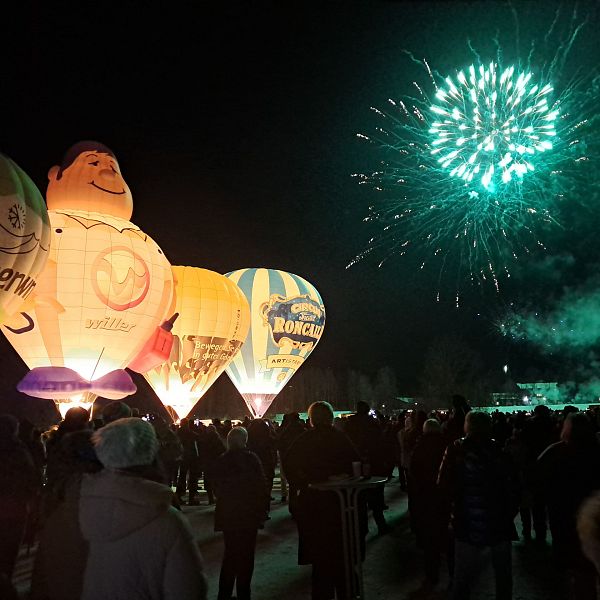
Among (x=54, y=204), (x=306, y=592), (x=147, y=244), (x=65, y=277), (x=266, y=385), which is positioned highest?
(x=54, y=204)

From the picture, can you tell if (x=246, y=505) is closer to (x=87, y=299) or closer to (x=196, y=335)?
(x=87, y=299)

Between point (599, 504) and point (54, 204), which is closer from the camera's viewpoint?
point (599, 504)

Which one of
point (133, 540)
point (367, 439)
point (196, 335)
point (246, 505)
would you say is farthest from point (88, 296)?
point (133, 540)

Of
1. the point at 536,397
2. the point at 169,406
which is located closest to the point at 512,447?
the point at 169,406

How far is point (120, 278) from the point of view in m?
13.2

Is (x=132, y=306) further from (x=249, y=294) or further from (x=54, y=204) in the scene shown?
(x=249, y=294)

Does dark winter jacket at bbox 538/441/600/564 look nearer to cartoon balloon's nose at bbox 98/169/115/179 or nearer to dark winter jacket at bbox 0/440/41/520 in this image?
dark winter jacket at bbox 0/440/41/520

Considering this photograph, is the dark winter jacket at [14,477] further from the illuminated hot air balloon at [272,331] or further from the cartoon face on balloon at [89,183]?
the illuminated hot air balloon at [272,331]

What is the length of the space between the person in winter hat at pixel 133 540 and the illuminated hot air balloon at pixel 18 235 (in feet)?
26.5

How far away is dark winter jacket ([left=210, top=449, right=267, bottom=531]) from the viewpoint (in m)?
5.21

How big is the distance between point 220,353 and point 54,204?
673 centimetres

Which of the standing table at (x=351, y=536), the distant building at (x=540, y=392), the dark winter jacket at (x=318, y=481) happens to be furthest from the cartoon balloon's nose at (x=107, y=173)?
the distant building at (x=540, y=392)

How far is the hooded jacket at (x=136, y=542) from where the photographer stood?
7.34 ft

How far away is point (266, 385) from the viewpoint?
962 inches
